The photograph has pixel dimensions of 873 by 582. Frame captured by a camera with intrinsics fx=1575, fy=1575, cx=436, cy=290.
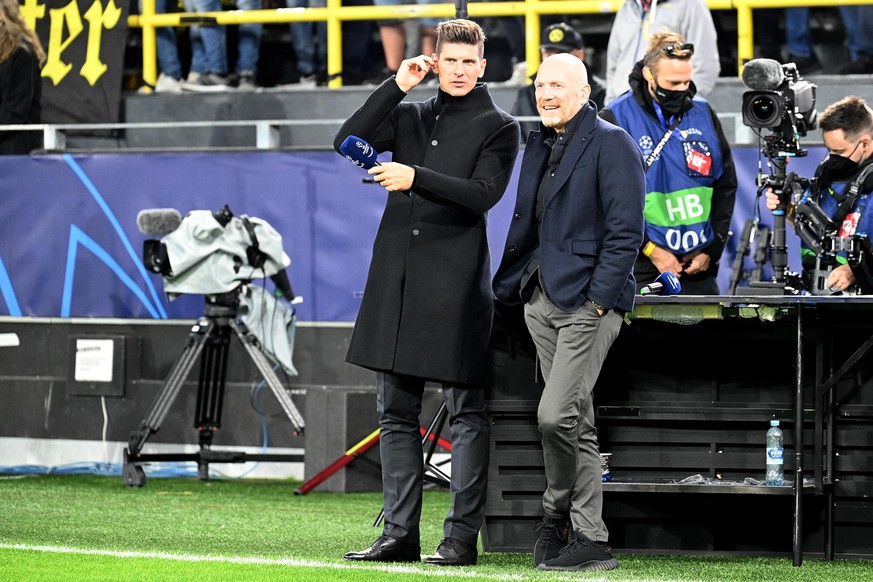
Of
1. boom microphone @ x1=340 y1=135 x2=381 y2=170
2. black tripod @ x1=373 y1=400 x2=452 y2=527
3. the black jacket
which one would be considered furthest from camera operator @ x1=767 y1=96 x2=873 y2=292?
the black jacket

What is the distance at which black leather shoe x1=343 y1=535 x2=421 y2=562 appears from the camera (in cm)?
616

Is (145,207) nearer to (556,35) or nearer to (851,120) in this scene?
(556,35)

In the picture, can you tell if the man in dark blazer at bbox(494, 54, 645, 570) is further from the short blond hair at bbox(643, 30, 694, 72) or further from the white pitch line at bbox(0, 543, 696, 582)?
the short blond hair at bbox(643, 30, 694, 72)

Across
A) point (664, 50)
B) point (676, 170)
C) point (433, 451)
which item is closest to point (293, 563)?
point (433, 451)

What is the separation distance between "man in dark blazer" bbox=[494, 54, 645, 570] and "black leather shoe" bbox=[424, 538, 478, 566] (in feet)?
0.93

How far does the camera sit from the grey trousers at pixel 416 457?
20.4ft

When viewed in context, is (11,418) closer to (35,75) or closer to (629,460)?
(35,75)

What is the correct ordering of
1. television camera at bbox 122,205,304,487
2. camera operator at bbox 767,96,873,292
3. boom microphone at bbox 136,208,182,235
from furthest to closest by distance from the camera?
boom microphone at bbox 136,208,182,235, television camera at bbox 122,205,304,487, camera operator at bbox 767,96,873,292

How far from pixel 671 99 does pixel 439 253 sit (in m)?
1.98

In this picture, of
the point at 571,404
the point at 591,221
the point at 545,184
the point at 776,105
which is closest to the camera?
the point at 571,404

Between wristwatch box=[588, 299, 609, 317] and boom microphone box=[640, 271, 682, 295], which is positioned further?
boom microphone box=[640, 271, 682, 295]

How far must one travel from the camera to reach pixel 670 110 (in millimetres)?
7699

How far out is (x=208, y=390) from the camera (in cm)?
1003

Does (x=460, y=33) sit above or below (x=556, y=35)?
below
